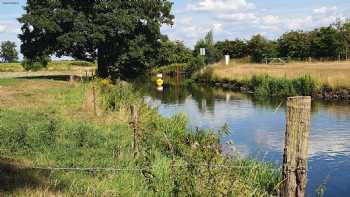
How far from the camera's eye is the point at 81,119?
661 inches

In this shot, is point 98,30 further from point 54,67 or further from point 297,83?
point 54,67

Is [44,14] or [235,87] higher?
[44,14]

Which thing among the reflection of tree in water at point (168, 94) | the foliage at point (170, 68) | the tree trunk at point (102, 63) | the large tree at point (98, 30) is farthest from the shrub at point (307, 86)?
the foliage at point (170, 68)

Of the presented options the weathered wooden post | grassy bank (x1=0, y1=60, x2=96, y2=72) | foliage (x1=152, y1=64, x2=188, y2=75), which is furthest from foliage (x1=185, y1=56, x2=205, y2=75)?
the weathered wooden post

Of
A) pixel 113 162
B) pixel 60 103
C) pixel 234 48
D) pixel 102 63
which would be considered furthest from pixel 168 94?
pixel 234 48

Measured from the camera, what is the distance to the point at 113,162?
407 inches

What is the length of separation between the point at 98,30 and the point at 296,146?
30849mm

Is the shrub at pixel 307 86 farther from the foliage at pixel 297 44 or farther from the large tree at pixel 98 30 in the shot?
the foliage at pixel 297 44

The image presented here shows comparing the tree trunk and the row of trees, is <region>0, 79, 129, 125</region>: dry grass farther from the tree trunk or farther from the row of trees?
the row of trees

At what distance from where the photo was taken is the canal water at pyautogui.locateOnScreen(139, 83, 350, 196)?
14664mm

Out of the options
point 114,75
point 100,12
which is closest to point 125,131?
point 100,12

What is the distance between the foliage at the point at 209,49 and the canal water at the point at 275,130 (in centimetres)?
5199

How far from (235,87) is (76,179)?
45.2m

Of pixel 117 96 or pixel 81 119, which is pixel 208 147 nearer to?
pixel 81 119
